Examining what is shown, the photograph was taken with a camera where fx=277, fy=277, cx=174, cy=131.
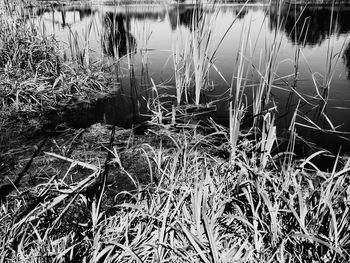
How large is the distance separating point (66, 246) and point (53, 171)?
928mm

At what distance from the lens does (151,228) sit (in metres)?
1.43

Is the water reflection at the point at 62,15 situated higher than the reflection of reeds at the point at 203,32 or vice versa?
the water reflection at the point at 62,15

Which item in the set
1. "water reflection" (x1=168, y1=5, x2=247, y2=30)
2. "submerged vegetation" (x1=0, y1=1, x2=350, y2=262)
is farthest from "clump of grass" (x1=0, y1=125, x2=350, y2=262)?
"water reflection" (x1=168, y1=5, x2=247, y2=30)

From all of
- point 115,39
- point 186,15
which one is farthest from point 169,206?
point 115,39

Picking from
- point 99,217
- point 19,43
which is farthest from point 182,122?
point 19,43

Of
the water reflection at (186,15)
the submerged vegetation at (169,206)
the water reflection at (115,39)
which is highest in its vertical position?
the water reflection at (186,15)

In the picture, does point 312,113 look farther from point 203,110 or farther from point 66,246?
point 66,246

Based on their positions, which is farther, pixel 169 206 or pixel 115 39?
pixel 115 39

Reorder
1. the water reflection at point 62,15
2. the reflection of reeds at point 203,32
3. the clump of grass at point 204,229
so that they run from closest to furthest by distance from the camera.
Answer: the clump of grass at point 204,229 < the reflection of reeds at point 203,32 < the water reflection at point 62,15

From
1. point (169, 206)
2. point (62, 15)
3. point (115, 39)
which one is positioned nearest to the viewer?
point (169, 206)

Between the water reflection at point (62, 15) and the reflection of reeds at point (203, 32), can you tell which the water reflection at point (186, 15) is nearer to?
the reflection of reeds at point (203, 32)

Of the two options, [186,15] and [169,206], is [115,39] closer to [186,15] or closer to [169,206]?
[186,15]

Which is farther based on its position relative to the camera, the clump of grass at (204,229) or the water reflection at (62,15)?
the water reflection at (62,15)

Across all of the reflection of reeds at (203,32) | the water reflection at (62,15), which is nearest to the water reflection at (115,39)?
the water reflection at (62,15)
